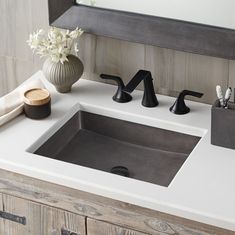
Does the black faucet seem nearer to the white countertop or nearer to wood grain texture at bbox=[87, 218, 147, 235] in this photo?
the white countertop

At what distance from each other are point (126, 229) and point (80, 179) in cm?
20

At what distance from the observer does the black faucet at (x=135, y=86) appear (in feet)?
7.53

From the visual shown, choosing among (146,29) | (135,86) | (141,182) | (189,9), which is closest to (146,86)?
(135,86)

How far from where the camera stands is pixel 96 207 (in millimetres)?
2066

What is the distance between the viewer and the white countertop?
6.33 feet

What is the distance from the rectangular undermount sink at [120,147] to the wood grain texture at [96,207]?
0.42 ft

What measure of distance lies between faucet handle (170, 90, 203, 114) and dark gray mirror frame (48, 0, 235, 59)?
0.14m

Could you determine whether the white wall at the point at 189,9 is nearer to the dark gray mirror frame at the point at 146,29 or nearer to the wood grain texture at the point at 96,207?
the dark gray mirror frame at the point at 146,29

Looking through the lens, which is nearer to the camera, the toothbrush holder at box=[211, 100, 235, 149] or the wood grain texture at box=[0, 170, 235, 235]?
the wood grain texture at box=[0, 170, 235, 235]

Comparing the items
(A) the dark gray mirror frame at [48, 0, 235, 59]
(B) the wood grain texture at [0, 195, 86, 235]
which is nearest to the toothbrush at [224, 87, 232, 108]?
(A) the dark gray mirror frame at [48, 0, 235, 59]

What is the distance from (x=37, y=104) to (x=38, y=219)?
373 mm

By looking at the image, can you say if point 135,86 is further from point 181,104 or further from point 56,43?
point 56,43

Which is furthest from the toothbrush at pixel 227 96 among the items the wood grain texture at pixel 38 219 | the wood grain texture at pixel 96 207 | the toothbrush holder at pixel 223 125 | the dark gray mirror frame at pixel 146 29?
the wood grain texture at pixel 38 219

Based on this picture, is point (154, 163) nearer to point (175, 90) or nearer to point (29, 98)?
point (175, 90)
